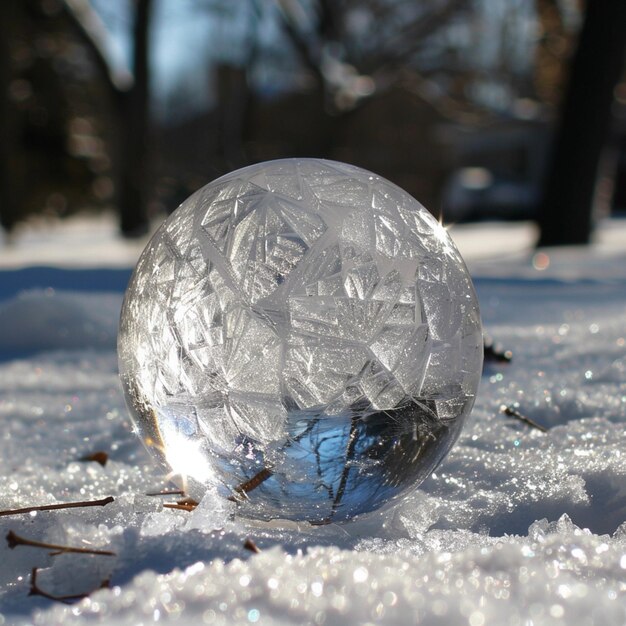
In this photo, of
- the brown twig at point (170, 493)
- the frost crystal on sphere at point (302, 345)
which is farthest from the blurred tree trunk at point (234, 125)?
the frost crystal on sphere at point (302, 345)

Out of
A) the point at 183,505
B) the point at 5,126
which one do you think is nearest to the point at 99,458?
the point at 183,505

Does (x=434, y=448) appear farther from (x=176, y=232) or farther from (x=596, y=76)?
(x=596, y=76)

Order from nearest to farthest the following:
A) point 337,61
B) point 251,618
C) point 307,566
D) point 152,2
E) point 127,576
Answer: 1. point 251,618
2. point 307,566
3. point 127,576
4. point 152,2
5. point 337,61

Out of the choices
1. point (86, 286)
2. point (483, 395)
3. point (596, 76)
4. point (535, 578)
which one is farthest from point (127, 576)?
point (596, 76)

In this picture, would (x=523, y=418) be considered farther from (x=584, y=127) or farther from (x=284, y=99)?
(x=284, y=99)

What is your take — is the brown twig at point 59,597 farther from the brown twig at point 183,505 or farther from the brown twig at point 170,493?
the brown twig at point 170,493
